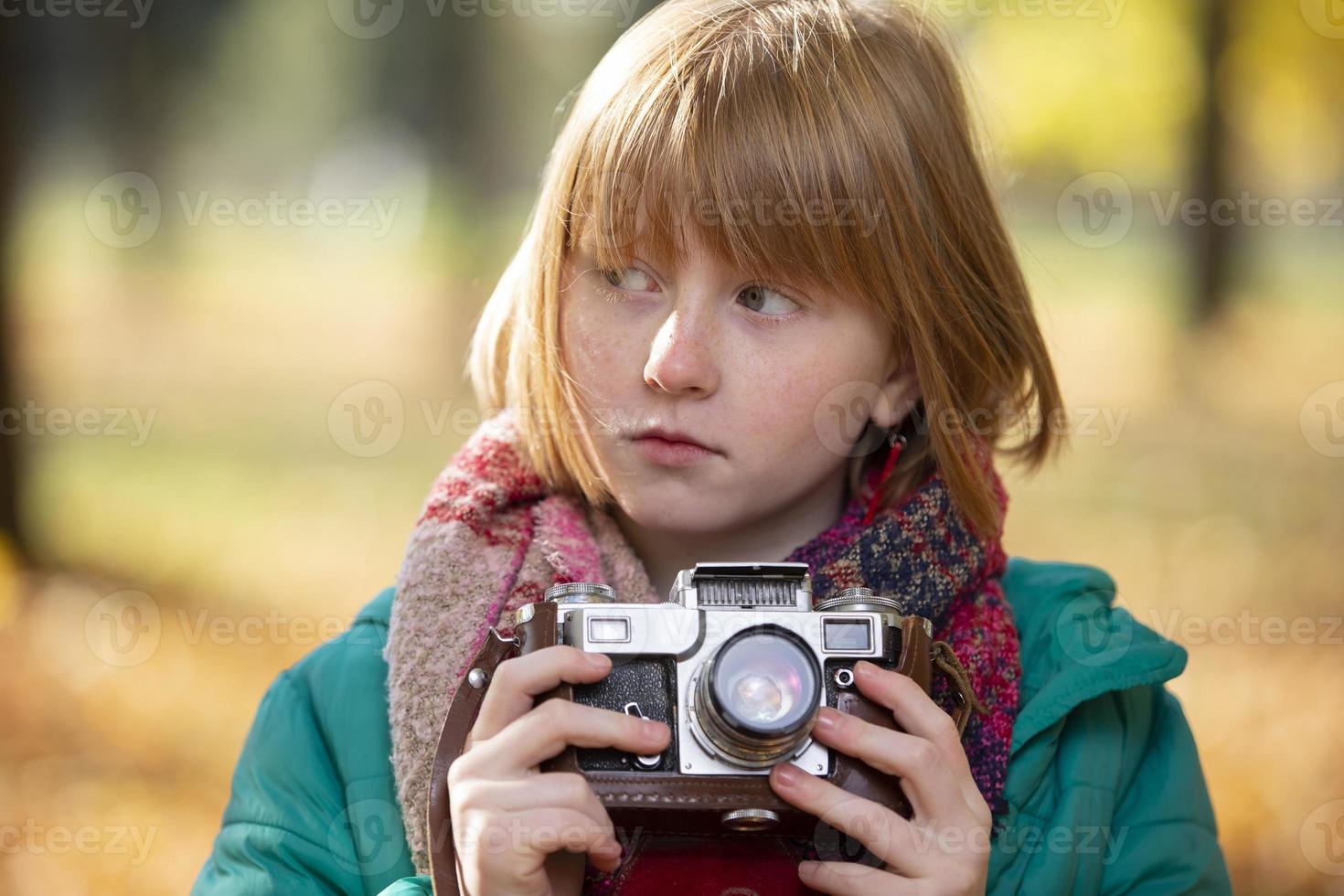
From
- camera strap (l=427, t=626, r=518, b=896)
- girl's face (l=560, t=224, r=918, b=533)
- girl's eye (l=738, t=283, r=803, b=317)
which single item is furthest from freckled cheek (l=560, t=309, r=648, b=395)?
camera strap (l=427, t=626, r=518, b=896)

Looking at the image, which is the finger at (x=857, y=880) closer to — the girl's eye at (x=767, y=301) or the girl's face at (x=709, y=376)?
the girl's face at (x=709, y=376)

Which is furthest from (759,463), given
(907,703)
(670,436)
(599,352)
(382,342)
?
(382,342)

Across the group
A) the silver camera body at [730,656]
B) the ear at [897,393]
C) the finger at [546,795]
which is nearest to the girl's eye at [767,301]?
the ear at [897,393]

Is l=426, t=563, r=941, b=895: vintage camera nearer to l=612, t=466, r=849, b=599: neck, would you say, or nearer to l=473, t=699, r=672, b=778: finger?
l=473, t=699, r=672, b=778: finger

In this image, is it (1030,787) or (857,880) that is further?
(1030,787)

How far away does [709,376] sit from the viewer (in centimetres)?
154

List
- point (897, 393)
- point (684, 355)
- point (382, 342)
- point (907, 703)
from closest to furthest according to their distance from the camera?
point (907, 703), point (684, 355), point (897, 393), point (382, 342)

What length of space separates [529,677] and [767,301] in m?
0.58

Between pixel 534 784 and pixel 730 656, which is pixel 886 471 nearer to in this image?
pixel 730 656

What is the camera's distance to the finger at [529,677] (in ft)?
4.26

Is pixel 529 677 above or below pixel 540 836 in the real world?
above

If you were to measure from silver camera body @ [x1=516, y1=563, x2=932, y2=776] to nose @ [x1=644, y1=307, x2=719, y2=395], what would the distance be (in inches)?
10.9

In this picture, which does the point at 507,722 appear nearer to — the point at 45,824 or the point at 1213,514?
the point at 45,824

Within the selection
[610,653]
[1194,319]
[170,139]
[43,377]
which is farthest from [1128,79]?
[610,653]
